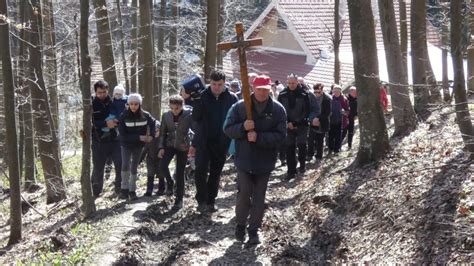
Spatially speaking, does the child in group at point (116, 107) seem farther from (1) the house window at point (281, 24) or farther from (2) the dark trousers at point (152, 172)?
(1) the house window at point (281, 24)

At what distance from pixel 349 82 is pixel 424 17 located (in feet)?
53.3

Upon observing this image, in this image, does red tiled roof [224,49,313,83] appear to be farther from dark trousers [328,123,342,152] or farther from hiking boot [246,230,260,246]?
hiking boot [246,230,260,246]

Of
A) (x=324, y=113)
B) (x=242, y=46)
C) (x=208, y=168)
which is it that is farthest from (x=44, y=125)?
(x=242, y=46)

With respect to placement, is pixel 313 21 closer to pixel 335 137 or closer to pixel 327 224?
pixel 335 137

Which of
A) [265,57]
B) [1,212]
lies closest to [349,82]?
[265,57]

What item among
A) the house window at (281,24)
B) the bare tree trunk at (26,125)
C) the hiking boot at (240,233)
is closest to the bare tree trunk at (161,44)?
the bare tree trunk at (26,125)

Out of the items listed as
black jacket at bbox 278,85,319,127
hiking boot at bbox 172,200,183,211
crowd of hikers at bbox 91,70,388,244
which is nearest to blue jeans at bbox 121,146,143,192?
crowd of hikers at bbox 91,70,388,244

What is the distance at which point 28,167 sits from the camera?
59.6 feet

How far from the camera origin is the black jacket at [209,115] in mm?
8992

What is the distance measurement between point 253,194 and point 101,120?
444 cm

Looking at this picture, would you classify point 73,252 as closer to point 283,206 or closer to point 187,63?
point 283,206

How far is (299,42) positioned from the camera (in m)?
35.1

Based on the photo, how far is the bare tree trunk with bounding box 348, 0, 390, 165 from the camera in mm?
9867

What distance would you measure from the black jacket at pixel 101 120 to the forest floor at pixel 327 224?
1128 millimetres
